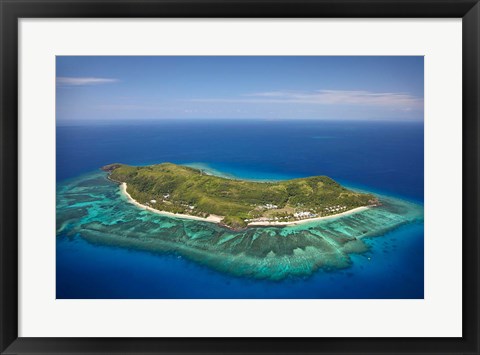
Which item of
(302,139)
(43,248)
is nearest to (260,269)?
(43,248)

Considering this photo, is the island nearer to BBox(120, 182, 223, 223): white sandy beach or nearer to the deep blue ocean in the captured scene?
BBox(120, 182, 223, 223): white sandy beach

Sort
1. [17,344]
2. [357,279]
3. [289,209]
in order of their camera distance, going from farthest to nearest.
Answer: [289,209] → [357,279] → [17,344]

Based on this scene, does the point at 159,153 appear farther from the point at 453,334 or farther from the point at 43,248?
the point at 453,334

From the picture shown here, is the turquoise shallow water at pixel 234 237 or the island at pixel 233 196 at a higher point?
the island at pixel 233 196

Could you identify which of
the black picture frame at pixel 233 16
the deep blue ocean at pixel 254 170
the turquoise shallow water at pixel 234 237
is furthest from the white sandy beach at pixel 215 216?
the black picture frame at pixel 233 16

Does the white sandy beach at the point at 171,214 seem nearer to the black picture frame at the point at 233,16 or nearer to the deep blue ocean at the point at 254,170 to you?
the deep blue ocean at the point at 254,170
